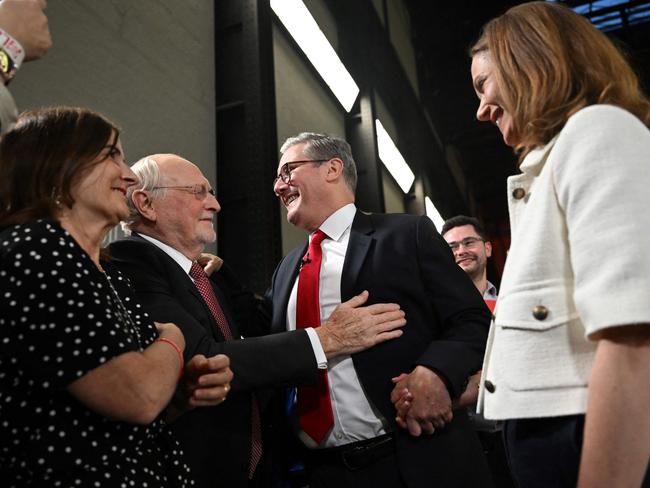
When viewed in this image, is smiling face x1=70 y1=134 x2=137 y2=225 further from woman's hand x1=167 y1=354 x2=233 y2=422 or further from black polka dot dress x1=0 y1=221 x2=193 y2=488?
woman's hand x1=167 y1=354 x2=233 y2=422

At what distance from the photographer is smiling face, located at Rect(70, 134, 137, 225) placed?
50.9 inches

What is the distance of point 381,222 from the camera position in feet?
6.68

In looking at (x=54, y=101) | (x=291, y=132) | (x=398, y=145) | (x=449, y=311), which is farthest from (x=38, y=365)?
(x=398, y=145)

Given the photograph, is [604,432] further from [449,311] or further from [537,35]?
[449,311]

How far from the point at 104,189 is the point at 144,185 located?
2.48ft

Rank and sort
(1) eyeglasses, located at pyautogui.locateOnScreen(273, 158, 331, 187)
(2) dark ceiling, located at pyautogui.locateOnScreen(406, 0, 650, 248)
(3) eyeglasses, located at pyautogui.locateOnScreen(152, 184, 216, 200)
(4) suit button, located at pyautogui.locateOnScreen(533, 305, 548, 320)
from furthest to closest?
(2) dark ceiling, located at pyautogui.locateOnScreen(406, 0, 650, 248) < (1) eyeglasses, located at pyautogui.locateOnScreen(273, 158, 331, 187) < (3) eyeglasses, located at pyautogui.locateOnScreen(152, 184, 216, 200) < (4) suit button, located at pyautogui.locateOnScreen(533, 305, 548, 320)

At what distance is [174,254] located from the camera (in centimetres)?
197

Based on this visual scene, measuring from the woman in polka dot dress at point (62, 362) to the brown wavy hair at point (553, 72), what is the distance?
33.5 inches

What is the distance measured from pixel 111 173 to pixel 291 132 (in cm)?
322

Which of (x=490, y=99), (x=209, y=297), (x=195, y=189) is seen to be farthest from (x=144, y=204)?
(x=490, y=99)

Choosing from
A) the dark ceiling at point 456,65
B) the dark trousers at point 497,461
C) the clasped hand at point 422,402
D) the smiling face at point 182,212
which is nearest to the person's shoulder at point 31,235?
the smiling face at point 182,212

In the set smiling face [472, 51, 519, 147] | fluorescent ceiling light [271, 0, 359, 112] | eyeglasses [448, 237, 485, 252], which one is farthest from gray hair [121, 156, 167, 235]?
fluorescent ceiling light [271, 0, 359, 112]

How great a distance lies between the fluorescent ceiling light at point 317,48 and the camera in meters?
4.49

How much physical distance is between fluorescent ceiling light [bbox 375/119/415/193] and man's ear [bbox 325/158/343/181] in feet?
12.7
